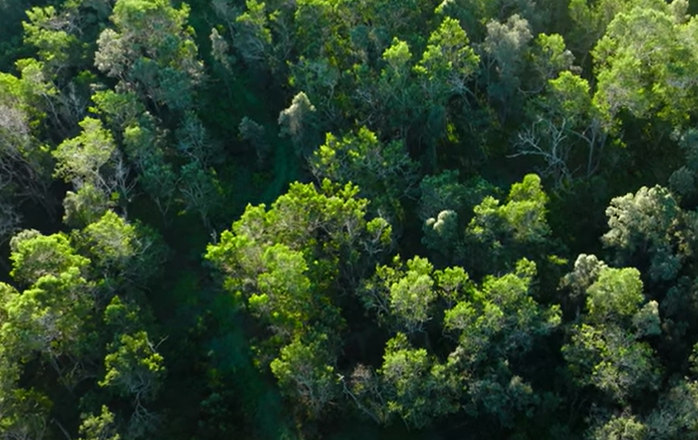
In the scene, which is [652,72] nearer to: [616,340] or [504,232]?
[504,232]

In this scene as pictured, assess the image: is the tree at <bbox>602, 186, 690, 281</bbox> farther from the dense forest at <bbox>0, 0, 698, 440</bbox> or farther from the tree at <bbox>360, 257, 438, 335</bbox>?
the tree at <bbox>360, 257, 438, 335</bbox>

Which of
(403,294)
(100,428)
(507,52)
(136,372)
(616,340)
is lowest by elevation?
(100,428)

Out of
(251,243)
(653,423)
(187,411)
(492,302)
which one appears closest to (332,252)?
(251,243)

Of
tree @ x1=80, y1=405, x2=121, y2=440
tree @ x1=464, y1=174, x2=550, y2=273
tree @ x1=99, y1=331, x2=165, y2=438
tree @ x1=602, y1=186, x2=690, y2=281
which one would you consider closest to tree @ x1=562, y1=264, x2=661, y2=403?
tree @ x1=602, y1=186, x2=690, y2=281

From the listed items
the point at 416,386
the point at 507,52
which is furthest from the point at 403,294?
the point at 507,52

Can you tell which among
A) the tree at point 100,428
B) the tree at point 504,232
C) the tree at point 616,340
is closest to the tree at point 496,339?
the tree at point 616,340

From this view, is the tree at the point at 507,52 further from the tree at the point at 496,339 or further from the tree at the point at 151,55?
the tree at the point at 151,55

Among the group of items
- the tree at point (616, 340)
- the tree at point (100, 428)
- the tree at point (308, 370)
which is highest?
the tree at point (616, 340)

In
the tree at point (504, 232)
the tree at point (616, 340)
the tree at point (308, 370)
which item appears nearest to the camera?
the tree at point (616, 340)
